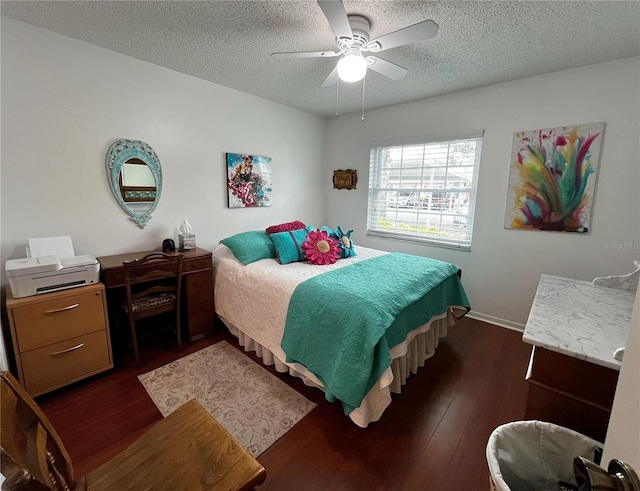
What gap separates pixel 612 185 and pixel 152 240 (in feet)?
13.7

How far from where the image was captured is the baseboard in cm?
300

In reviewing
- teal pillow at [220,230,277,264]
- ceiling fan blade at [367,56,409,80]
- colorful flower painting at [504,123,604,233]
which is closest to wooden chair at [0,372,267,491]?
teal pillow at [220,230,277,264]

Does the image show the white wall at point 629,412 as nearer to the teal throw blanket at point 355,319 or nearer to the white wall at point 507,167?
the teal throw blanket at point 355,319

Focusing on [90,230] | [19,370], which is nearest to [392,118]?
[90,230]

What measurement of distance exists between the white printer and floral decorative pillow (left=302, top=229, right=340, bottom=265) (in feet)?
5.56

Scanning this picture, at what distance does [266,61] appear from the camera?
2461mm

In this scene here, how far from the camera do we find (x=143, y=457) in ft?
3.38

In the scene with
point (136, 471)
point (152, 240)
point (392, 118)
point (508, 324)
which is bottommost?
point (508, 324)

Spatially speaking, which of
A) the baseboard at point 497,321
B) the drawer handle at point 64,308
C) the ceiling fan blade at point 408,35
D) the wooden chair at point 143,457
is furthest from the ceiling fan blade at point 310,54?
the baseboard at point 497,321

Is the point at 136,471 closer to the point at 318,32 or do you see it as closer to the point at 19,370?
the point at 19,370

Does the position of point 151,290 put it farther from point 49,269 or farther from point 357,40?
point 357,40

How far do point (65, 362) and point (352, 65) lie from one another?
2.80 metres

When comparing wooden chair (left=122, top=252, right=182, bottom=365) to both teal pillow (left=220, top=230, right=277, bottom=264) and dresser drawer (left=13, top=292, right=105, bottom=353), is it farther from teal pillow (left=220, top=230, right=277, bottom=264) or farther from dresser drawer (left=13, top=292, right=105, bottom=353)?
teal pillow (left=220, top=230, right=277, bottom=264)

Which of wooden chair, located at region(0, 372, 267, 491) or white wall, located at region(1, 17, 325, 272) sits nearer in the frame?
wooden chair, located at region(0, 372, 267, 491)
